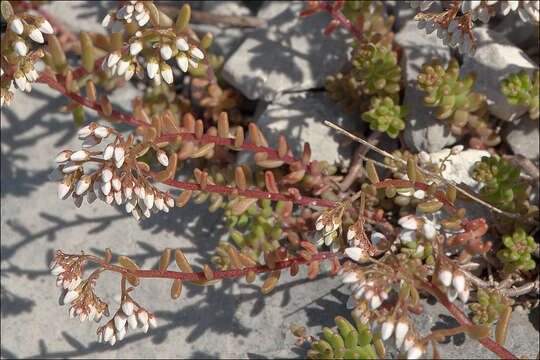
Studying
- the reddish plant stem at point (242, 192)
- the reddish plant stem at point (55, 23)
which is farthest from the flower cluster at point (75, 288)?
the reddish plant stem at point (55, 23)

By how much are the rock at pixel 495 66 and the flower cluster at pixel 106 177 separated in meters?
2.02

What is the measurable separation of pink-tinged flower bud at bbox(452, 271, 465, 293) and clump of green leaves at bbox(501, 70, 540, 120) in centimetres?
139

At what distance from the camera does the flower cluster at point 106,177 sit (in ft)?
7.74

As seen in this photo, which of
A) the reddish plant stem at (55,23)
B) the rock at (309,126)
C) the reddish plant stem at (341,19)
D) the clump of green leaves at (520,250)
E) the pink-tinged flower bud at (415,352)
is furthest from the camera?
the reddish plant stem at (55,23)

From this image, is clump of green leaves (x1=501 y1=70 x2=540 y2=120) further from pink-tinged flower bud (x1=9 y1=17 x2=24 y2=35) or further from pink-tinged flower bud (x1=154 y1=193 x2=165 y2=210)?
pink-tinged flower bud (x1=9 y1=17 x2=24 y2=35)

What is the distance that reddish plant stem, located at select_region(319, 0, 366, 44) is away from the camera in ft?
11.2

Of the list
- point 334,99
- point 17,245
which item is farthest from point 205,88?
point 17,245

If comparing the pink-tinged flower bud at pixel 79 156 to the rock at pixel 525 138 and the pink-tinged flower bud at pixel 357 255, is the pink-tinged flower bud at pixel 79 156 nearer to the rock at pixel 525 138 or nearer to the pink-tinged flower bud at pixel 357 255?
the pink-tinged flower bud at pixel 357 255

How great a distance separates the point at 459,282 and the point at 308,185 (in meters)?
1.32

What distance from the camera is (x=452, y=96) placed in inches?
127

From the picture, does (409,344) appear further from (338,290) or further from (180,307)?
(180,307)

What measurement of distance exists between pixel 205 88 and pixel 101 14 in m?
1.00

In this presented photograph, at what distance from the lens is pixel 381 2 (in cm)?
392

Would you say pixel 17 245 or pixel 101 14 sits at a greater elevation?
pixel 101 14
